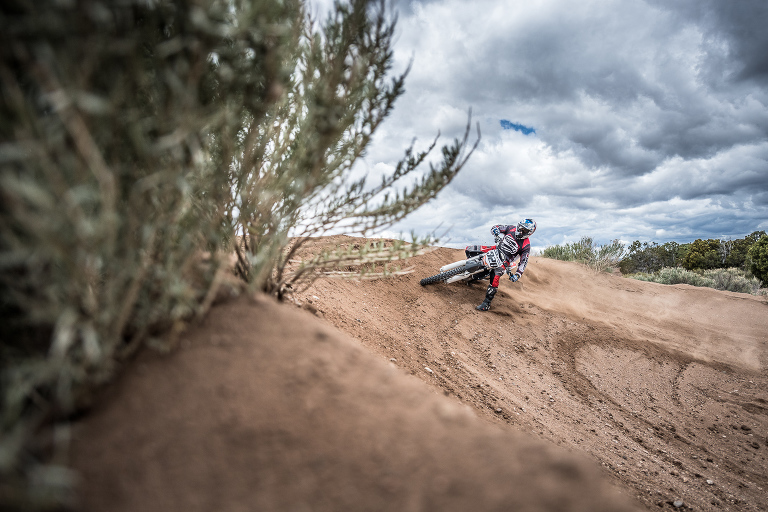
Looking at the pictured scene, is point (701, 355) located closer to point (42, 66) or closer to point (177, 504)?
point (177, 504)

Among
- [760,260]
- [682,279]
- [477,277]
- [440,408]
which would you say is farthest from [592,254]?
[440,408]

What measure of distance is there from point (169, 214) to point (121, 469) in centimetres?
101

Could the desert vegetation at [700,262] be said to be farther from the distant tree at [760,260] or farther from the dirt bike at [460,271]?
the dirt bike at [460,271]

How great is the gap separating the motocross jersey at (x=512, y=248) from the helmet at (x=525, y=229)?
116 millimetres

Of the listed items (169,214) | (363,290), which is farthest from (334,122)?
(363,290)

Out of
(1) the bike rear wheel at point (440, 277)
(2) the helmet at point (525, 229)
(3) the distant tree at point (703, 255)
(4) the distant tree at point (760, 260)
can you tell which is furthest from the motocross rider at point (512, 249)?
(3) the distant tree at point (703, 255)

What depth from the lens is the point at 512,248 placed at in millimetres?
8258

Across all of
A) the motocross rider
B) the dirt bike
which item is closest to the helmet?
the motocross rider

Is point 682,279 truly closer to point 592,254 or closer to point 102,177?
point 592,254

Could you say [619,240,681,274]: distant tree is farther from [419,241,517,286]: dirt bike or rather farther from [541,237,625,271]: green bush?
[419,241,517,286]: dirt bike

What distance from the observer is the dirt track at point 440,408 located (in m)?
1.22

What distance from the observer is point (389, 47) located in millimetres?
2639

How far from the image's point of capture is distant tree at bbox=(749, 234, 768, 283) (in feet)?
57.6

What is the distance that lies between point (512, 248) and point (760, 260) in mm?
18996
